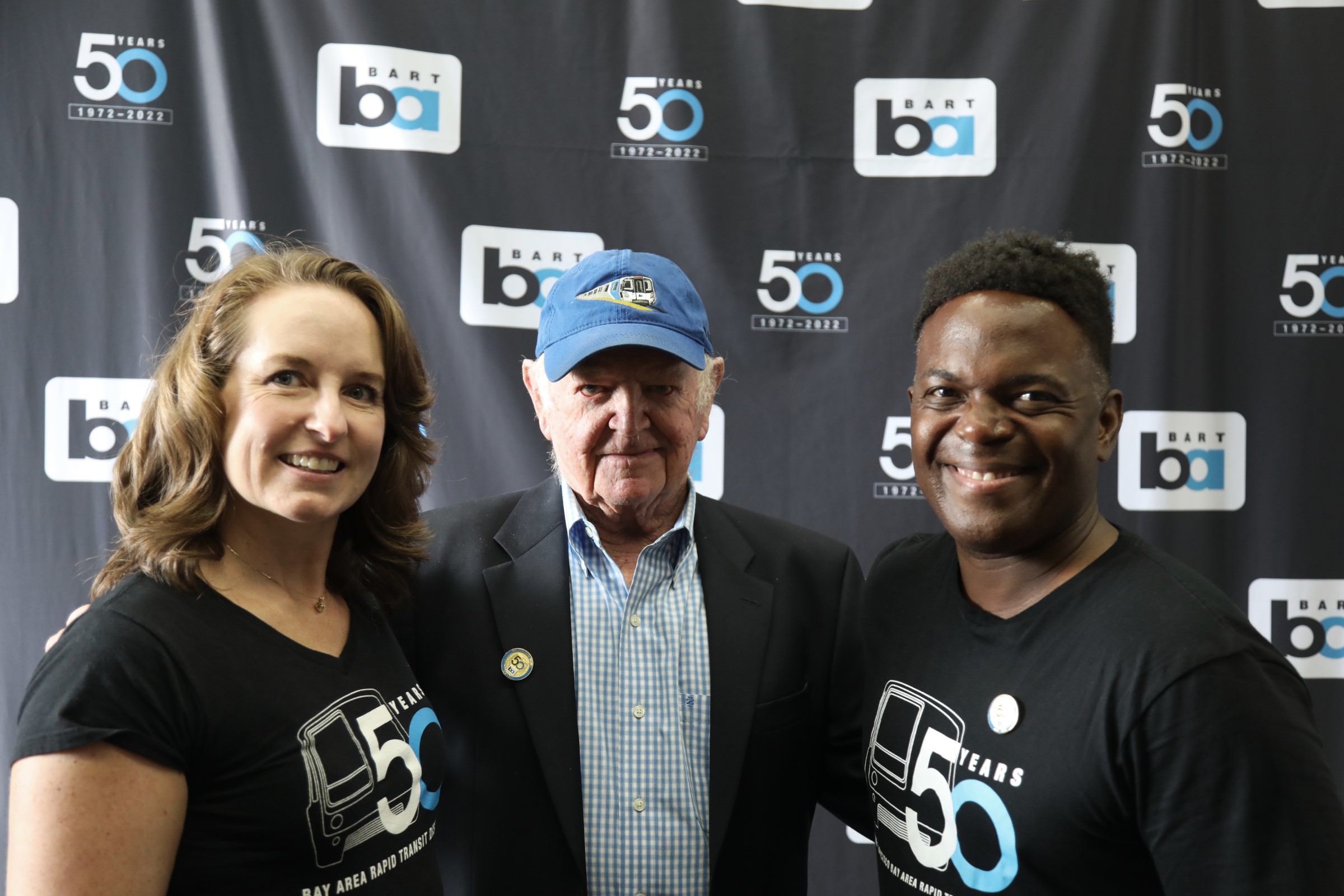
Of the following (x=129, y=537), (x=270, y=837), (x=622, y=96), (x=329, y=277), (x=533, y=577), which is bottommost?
(x=270, y=837)

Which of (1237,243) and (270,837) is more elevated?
(1237,243)

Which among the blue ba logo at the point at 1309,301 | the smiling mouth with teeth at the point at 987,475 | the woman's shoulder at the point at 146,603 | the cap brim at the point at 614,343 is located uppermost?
the blue ba logo at the point at 1309,301

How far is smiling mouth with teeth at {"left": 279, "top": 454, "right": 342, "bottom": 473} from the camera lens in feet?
4.17

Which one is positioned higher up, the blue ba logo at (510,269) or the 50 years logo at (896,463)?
the blue ba logo at (510,269)

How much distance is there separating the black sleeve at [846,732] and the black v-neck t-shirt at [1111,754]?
30 cm

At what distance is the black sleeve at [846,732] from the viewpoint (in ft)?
5.54

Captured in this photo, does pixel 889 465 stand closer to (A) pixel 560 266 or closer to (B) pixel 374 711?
(A) pixel 560 266

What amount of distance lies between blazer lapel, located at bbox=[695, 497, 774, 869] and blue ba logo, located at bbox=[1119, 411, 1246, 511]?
1.41 metres

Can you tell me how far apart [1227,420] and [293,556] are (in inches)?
96.0

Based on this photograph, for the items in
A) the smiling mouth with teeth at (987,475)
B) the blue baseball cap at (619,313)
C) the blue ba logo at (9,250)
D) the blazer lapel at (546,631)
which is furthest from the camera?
the blue ba logo at (9,250)

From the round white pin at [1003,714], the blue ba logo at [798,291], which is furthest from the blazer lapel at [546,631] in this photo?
the blue ba logo at [798,291]

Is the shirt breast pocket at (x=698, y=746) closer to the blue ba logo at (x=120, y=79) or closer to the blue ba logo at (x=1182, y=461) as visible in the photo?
the blue ba logo at (x=1182, y=461)

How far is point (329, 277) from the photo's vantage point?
1369mm

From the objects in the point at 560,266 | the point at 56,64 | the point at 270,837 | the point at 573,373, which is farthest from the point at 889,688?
the point at 56,64
